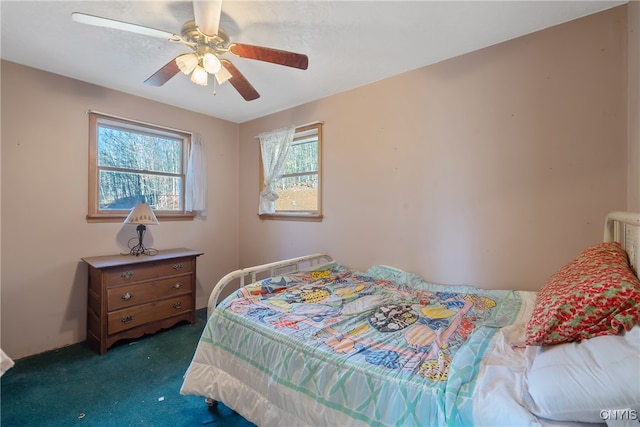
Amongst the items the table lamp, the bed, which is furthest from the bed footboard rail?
the table lamp

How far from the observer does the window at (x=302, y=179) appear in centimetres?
295

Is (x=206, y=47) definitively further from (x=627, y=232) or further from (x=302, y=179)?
(x=627, y=232)

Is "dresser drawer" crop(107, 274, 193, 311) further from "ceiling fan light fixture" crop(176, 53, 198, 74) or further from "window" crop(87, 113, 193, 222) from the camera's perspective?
"ceiling fan light fixture" crop(176, 53, 198, 74)

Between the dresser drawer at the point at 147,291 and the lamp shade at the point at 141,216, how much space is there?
22.3 inches

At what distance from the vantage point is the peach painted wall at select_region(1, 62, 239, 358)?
7.11 ft

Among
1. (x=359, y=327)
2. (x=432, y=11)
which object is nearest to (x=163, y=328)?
(x=359, y=327)

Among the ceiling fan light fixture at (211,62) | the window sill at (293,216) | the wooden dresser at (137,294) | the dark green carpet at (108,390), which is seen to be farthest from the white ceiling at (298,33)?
the dark green carpet at (108,390)

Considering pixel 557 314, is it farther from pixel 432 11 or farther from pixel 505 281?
pixel 432 11

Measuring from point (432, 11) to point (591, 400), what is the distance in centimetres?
189

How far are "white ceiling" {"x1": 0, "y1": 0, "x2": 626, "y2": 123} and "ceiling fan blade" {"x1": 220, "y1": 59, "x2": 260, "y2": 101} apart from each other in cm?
24

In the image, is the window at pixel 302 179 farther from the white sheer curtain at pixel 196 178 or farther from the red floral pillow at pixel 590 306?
the red floral pillow at pixel 590 306

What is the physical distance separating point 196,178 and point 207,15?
2.14 m

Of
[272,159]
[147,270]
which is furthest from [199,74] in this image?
[147,270]

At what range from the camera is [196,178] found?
10.5 feet
